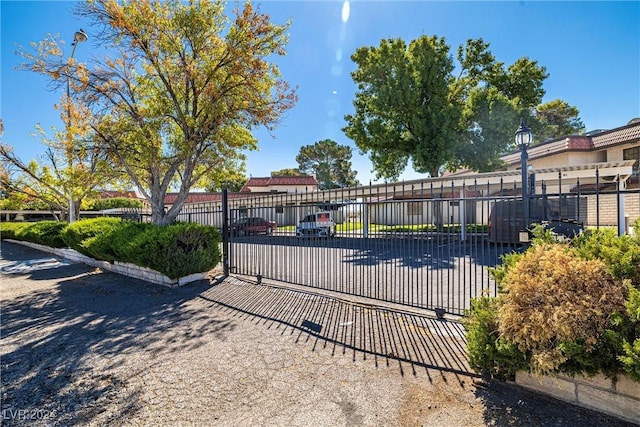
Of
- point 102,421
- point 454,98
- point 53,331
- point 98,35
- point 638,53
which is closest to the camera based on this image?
point 102,421

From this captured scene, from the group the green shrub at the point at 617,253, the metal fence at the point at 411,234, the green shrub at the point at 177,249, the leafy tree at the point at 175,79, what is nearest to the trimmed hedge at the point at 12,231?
the metal fence at the point at 411,234

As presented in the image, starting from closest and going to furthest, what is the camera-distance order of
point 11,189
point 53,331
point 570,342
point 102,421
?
point 570,342
point 102,421
point 53,331
point 11,189

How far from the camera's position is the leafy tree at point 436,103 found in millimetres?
16188

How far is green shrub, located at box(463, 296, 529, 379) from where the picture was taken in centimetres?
268

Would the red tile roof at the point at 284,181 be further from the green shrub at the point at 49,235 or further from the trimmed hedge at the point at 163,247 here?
the trimmed hedge at the point at 163,247

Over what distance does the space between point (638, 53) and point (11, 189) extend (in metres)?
26.7

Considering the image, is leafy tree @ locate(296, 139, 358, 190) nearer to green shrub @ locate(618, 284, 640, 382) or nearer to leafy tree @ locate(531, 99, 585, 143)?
leafy tree @ locate(531, 99, 585, 143)

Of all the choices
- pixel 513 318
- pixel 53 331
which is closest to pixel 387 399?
pixel 513 318

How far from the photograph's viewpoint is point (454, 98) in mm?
Result: 18859

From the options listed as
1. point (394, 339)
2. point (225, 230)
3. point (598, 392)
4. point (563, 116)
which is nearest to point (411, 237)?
point (394, 339)

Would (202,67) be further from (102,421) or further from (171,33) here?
(102,421)

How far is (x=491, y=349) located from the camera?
9.18 ft

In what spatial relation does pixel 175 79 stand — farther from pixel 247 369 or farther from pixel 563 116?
pixel 563 116

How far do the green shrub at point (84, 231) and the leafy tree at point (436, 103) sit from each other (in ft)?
46.9
